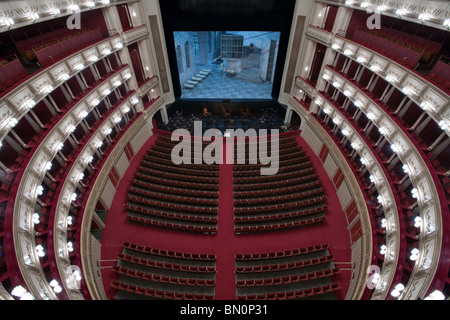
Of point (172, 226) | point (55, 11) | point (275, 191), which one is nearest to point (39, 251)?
point (172, 226)

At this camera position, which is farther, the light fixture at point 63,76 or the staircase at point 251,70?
the staircase at point 251,70

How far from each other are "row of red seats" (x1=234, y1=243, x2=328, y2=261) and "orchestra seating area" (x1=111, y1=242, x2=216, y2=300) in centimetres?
167

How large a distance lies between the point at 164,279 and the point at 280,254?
661cm

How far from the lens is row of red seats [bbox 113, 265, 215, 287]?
490 inches

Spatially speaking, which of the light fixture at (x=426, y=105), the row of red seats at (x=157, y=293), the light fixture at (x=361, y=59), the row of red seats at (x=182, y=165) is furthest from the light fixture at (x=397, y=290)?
the row of red seats at (x=182, y=165)

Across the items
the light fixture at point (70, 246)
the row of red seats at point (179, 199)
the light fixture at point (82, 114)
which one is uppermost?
the light fixture at point (82, 114)

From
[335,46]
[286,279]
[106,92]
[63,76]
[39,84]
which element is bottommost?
[286,279]

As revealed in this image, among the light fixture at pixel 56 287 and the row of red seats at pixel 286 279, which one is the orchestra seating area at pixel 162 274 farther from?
the light fixture at pixel 56 287

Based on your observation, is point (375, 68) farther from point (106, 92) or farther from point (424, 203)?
point (106, 92)

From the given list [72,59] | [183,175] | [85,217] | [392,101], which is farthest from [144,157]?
[392,101]

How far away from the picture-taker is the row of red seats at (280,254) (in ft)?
44.0

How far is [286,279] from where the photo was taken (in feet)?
41.4

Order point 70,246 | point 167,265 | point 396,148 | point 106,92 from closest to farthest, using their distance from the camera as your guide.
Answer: point 70,246, point 396,148, point 167,265, point 106,92

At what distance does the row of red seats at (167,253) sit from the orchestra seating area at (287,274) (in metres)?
1.73
